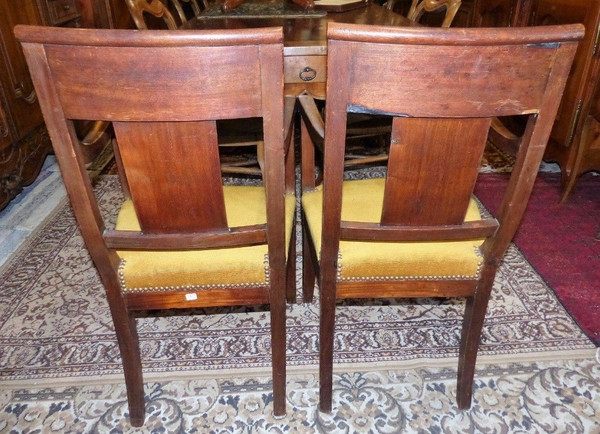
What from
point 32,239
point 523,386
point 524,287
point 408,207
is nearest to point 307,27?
point 408,207

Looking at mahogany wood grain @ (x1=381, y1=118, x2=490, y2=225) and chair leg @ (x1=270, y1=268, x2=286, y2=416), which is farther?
chair leg @ (x1=270, y1=268, x2=286, y2=416)

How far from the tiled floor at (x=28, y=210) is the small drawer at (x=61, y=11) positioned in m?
0.88

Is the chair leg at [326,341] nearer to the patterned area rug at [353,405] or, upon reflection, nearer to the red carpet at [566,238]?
the patterned area rug at [353,405]

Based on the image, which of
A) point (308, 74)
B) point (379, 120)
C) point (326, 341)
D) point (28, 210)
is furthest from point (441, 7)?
point (28, 210)

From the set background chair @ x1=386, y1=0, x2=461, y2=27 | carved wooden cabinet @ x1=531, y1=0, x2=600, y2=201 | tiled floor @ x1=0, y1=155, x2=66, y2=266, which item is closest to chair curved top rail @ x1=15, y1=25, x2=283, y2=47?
background chair @ x1=386, y1=0, x2=461, y2=27

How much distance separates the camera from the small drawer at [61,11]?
2.59 meters

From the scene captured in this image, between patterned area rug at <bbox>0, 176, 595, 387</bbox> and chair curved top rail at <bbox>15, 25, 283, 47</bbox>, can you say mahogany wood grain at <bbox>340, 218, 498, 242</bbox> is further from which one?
patterned area rug at <bbox>0, 176, 595, 387</bbox>

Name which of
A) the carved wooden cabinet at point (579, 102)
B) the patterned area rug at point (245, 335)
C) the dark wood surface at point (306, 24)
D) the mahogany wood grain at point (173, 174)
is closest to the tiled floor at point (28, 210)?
the patterned area rug at point (245, 335)

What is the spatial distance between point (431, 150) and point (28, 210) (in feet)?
7.42

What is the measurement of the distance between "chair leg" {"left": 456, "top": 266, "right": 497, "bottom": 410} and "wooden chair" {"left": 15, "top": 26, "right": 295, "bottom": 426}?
1.62 feet

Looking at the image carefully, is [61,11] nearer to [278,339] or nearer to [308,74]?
[308,74]

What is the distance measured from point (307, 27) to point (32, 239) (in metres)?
1.58

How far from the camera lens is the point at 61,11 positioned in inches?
107

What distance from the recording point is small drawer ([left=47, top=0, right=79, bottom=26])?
8.48 ft
